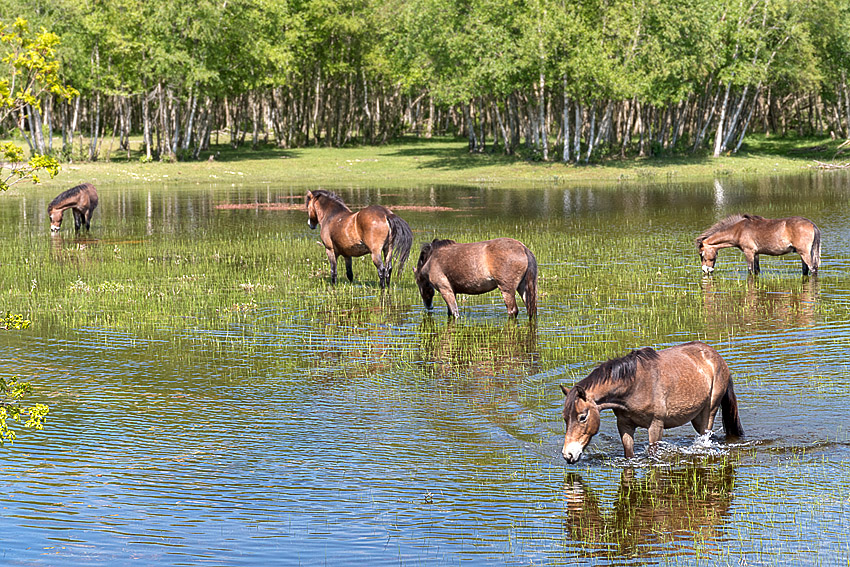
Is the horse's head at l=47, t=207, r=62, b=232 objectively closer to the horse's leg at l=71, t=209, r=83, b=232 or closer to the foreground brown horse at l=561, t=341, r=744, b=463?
the horse's leg at l=71, t=209, r=83, b=232

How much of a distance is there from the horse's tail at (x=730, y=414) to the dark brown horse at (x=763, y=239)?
39.1 feet

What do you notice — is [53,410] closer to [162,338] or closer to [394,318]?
[162,338]

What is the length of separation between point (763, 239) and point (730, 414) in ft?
40.2

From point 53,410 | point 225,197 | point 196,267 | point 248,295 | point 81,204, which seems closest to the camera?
point 53,410

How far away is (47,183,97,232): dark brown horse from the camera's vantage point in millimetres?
32250

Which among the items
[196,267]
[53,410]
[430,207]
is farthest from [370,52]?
[53,410]

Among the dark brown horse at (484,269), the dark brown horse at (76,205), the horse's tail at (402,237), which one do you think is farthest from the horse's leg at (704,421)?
the dark brown horse at (76,205)

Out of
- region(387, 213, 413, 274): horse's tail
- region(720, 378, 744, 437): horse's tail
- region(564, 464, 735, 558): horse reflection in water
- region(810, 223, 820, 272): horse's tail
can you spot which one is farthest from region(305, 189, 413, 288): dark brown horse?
region(564, 464, 735, 558): horse reflection in water

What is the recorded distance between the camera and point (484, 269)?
17.1 meters

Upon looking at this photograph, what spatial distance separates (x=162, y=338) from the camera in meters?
16.6

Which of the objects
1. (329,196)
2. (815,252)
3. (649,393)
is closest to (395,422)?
(649,393)

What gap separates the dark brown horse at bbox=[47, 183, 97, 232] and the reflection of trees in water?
63.8 ft

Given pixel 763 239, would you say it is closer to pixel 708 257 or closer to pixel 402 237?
pixel 708 257

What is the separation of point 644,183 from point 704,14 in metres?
15.9
